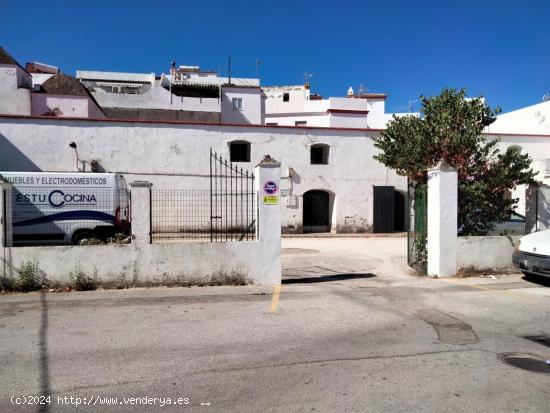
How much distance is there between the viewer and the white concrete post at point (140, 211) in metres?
9.09

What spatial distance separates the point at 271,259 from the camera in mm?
9703

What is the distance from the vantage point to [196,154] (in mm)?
20781

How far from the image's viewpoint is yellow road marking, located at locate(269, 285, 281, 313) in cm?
761

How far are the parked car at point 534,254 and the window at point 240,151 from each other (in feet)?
45.3

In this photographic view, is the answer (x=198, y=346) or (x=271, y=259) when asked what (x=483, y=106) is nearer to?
(x=271, y=259)

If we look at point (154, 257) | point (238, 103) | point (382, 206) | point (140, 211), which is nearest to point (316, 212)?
point (382, 206)

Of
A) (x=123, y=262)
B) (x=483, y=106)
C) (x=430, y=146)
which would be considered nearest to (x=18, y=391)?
(x=123, y=262)

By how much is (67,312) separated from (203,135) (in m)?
14.5

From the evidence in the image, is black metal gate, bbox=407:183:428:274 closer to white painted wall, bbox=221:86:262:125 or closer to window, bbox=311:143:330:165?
window, bbox=311:143:330:165

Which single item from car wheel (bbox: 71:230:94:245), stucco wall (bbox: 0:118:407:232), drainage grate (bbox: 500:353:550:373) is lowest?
drainage grate (bbox: 500:353:550:373)

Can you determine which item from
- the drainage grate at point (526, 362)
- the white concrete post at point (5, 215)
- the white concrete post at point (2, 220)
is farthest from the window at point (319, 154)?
the drainage grate at point (526, 362)

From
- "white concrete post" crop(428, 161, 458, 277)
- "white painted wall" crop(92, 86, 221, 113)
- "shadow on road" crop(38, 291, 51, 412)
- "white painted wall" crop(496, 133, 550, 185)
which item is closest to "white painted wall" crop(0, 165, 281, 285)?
"shadow on road" crop(38, 291, 51, 412)

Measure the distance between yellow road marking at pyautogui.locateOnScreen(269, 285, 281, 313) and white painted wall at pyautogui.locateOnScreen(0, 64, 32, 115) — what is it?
2333 cm

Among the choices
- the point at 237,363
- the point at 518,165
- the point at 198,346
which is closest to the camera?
the point at 237,363
